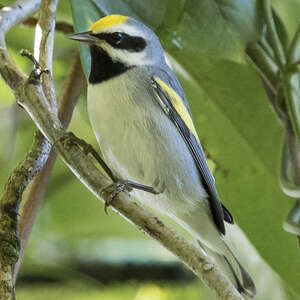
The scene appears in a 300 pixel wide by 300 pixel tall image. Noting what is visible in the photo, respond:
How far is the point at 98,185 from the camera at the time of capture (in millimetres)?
572

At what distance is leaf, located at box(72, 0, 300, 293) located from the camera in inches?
36.5

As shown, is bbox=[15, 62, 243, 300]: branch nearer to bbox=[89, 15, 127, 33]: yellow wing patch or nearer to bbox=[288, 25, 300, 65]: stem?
bbox=[89, 15, 127, 33]: yellow wing patch

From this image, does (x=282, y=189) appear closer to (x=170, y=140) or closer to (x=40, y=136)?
(x=170, y=140)

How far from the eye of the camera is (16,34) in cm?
117

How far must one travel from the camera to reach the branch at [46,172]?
2.50 ft

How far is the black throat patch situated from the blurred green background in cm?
2

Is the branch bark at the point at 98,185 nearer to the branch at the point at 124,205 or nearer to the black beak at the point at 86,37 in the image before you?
the branch at the point at 124,205

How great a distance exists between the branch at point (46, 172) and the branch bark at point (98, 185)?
0.53 ft

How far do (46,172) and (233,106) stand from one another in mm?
338

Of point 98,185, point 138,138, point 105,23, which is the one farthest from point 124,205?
point 105,23

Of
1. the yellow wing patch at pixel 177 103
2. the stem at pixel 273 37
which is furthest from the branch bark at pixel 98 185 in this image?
the stem at pixel 273 37

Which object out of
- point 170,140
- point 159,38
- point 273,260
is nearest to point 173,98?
point 170,140

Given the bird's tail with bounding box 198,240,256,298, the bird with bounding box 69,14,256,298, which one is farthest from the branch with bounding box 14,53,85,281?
the bird's tail with bounding box 198,240,256,298

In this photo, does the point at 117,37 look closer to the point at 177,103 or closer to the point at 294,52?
the point at 177,103
